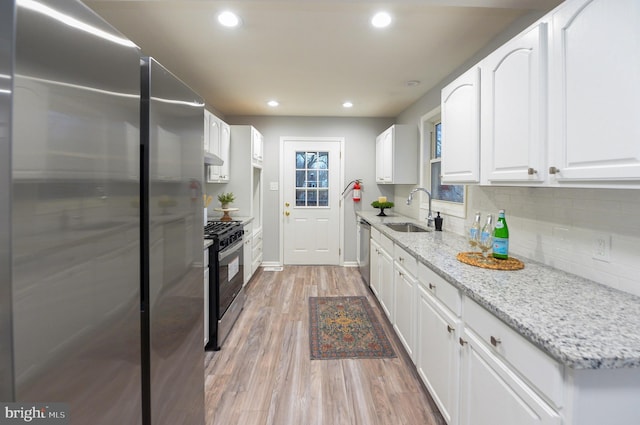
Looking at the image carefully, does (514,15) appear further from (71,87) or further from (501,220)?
(71,87)

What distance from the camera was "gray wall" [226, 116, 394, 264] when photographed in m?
5.02

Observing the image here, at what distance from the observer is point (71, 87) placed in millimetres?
645

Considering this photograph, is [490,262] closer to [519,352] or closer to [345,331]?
[519,352]

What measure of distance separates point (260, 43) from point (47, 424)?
2.56m

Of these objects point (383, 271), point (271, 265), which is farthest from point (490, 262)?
point (271, 265)

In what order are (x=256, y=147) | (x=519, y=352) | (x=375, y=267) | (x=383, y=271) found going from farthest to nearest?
1. (x=256, y=147)
2. (x=375, y=267)
3. (x=383, y=271)
4. (x=519, y=352)

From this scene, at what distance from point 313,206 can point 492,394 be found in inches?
162

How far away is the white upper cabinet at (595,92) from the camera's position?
3.25 ft

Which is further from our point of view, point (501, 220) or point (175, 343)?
point (501, 220)

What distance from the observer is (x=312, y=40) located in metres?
2.37

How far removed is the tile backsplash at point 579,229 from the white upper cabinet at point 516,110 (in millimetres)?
323

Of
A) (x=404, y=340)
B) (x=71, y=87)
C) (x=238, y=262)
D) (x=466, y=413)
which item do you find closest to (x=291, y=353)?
(x=404, y=340)

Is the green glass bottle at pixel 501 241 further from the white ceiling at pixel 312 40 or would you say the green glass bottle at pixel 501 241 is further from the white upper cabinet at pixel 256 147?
the white upper cabinet at pixel 256 147

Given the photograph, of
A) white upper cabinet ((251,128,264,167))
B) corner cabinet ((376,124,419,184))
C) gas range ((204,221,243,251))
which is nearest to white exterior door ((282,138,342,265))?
white upper cabinet ((251,128,264,167))
